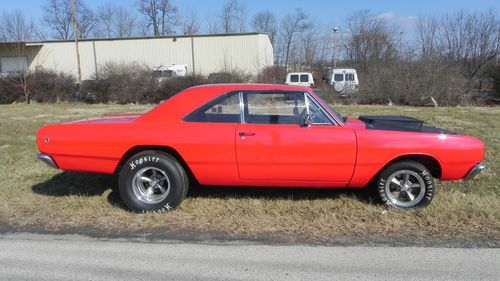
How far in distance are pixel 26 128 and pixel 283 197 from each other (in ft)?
30.0

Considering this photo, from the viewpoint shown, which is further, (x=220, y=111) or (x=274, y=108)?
(x=274, y=108)

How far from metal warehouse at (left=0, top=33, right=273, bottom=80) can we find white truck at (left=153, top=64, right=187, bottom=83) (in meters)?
4.42

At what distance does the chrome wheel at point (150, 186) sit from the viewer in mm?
Result: 4918

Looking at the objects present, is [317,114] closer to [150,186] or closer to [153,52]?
[150,186]

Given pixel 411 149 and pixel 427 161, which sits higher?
pixel 411 149

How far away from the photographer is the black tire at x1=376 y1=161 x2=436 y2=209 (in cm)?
479

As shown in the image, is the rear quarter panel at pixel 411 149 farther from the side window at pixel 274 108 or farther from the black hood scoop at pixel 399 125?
the side window at pixel 274 108

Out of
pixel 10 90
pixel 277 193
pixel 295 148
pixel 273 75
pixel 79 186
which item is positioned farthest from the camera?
pixel 273 75

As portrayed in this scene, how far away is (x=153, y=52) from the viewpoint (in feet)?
123

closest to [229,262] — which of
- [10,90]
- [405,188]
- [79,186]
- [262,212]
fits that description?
[262,212]

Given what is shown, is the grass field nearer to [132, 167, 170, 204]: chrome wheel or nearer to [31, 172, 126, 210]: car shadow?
[31, 172, 126, 210]: car shadow

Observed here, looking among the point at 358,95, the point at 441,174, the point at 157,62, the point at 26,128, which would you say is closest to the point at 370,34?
the point at 157,62

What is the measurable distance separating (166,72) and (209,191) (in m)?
22.7

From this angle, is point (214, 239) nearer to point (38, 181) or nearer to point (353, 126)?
point (353, 126)
